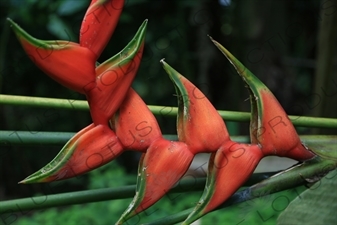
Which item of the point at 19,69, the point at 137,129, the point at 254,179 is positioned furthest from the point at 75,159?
the point at 19,69

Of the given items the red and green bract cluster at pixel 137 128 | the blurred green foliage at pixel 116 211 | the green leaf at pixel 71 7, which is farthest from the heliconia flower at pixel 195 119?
the green leaf at pixel 71 7

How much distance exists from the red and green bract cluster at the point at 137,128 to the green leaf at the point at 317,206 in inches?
2.3

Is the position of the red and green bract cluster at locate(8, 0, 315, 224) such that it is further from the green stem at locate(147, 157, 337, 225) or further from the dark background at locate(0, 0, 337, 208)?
the dark background at locate(0, 0, 337, 208)

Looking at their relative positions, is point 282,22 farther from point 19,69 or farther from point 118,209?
point 19,69

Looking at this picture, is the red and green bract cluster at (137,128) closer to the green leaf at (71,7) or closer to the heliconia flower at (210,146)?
the heliconia flower at (210,146)

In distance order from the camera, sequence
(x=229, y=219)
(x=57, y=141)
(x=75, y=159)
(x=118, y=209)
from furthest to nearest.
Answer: (x=118, y=209)
(x=229, y=219)
(x=57, y=141)
(x=75, y=159)

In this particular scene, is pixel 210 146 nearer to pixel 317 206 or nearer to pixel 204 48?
pixel 317 206

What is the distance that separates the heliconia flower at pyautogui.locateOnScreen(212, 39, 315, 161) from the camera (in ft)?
1.01

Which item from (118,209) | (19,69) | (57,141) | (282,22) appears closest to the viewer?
(57,141)

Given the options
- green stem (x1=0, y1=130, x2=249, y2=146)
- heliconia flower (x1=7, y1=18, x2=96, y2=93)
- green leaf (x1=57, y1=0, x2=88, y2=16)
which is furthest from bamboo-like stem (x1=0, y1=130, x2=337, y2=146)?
green leaf (x1=57, y1=0, x2=88, y2=16)

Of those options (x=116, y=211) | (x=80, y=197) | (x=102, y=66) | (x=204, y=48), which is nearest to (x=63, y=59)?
(x=102, y=66)

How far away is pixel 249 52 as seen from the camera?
116 centimetres

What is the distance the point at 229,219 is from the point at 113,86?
70 centimetres

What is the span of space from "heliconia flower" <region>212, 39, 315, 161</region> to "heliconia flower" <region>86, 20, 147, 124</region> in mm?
54
